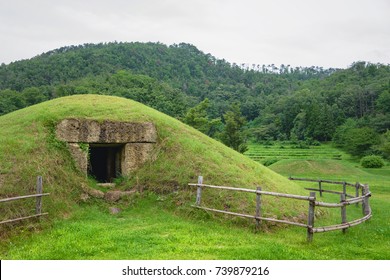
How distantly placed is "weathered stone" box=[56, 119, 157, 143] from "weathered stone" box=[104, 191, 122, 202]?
2.14 metres

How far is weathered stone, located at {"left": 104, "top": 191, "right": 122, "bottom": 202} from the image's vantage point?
12.8 m

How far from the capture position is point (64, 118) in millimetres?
13961

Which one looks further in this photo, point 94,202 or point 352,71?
point 352,71

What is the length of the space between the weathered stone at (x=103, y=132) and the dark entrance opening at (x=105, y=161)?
2.88 feet

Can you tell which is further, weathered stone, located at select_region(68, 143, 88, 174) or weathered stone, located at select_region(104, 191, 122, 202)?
weathered stone, located at select_region(68, 143, 88, 174)

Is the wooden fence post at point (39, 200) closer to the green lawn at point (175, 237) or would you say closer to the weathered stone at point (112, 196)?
the green lawn at point (175, 237)

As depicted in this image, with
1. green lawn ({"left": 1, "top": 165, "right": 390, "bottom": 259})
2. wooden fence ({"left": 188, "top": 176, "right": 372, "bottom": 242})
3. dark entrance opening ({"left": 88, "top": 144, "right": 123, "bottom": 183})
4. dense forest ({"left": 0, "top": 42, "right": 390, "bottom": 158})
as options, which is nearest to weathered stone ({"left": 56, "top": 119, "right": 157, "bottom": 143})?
dark entrance opening ({"left": 88, "top": 144, "right": 123, "bottom": 183})

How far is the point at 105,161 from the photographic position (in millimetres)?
16188

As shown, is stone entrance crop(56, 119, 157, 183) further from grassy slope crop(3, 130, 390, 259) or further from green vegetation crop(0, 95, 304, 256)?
grassy slope crop(3, 130, 390, 259)

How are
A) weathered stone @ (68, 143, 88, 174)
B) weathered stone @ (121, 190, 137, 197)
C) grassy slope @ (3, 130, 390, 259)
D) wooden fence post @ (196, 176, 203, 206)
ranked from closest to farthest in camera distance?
grassy slope @ (3, 130, 390, 259) → wooden fence post @ (196, 176, 203, 206) → weathered stone @ (121, 190, 137, 197) → weathered stone @ (68, 143, 88, 174)

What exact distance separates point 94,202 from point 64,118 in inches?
145

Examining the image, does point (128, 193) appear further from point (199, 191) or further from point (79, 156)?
point (199, 191)
